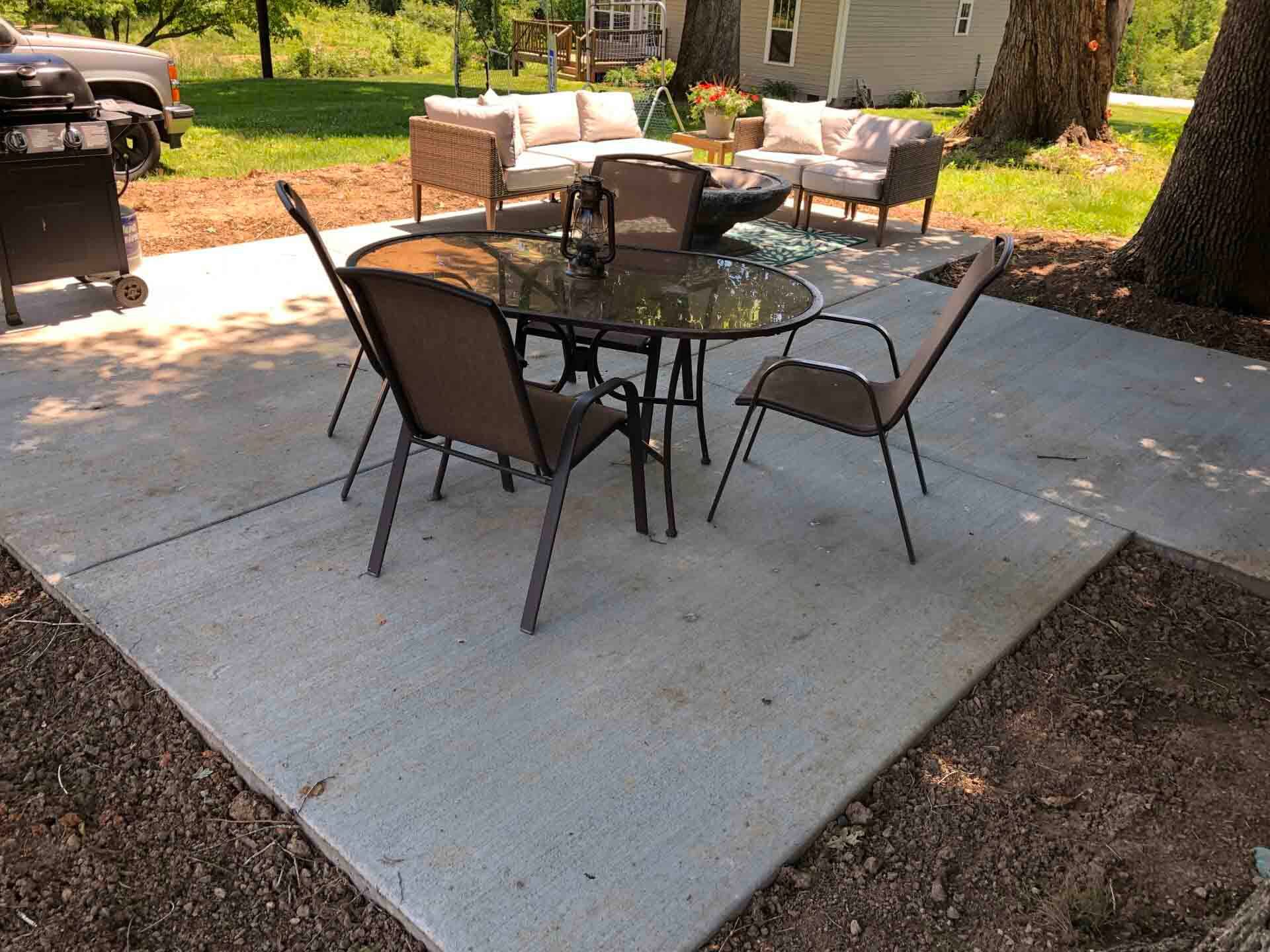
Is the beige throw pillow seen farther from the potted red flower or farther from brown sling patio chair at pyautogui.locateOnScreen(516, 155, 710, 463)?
brown sling patio chair at pyautogui.locateOnScreen(516, 155, 710, 463)

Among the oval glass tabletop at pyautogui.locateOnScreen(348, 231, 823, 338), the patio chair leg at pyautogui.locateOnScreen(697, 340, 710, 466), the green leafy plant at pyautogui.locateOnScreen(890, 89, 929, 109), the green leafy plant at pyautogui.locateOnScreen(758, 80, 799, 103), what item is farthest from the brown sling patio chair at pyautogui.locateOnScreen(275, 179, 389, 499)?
the green leafy plant at pyautogui.locateOnScreen(890, 89, 929, 109)

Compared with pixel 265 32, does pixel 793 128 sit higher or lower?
lower

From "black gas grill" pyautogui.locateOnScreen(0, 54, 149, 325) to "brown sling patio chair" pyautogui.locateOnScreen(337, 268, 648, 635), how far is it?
9.03 feet

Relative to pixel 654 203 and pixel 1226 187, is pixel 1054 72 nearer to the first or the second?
pixel 1226 187

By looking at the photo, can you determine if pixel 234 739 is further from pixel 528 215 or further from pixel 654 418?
pixel 528 215

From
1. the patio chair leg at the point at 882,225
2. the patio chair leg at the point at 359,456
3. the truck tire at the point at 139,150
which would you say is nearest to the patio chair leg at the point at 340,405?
the patio chair leg at the point at 359,456

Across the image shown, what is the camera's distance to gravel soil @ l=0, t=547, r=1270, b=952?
1.91 meters

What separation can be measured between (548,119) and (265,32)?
1037 centimetres

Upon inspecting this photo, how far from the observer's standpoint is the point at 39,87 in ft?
14.3

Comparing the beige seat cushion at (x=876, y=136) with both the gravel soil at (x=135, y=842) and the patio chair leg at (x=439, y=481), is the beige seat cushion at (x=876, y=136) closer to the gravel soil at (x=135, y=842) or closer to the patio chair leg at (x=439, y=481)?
the patio chair leg at (x=439, y=481)

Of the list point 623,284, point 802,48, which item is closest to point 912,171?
point 623,284

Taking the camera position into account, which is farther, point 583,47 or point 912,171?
point 583,47

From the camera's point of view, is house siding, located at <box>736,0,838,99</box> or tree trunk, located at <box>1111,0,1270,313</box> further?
house siding, located at <box>736,0,838,99</box>

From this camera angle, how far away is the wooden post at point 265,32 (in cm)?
1521
